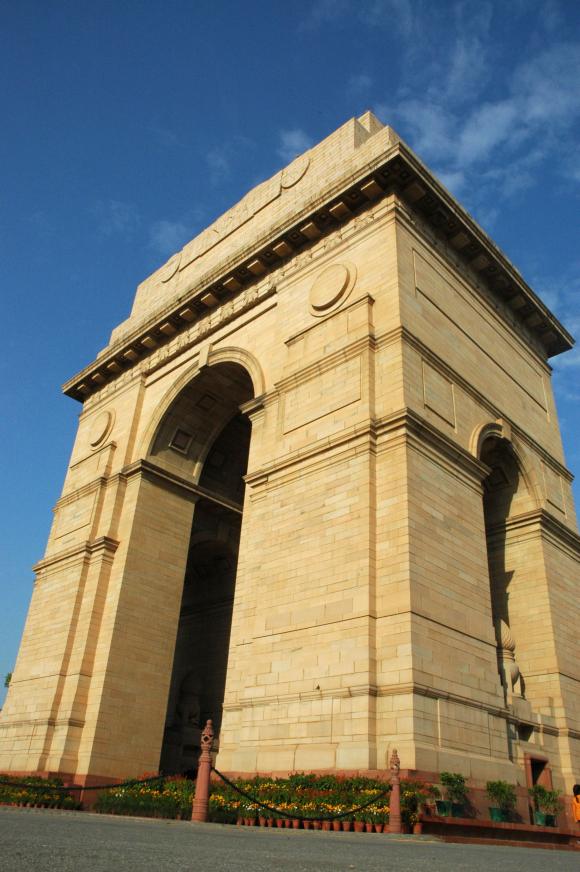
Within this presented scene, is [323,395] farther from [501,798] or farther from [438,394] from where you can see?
[501,798]

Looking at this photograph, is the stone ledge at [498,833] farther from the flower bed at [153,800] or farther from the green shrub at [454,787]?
the flower bed at [153,800]

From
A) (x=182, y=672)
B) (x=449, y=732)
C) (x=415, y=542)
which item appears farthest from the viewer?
(x=182, y=672)

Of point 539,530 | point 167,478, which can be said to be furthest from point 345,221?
point 539,530

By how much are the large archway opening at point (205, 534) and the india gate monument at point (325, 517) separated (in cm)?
9

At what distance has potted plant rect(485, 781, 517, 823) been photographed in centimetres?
1181

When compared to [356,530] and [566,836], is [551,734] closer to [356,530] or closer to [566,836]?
[566,836]

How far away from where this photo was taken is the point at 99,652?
731 inches

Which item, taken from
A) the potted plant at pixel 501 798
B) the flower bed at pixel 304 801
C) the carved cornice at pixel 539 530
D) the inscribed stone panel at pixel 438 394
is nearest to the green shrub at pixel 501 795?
the potted plant at pixel 501 798

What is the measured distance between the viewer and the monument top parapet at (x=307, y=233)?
59.4 feet

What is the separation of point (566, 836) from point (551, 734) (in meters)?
2.24

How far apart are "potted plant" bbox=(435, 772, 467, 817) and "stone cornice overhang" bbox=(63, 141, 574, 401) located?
1337 centimetres

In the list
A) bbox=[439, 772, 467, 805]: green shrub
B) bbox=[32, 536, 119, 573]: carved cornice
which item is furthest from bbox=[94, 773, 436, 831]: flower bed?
bbox=[32, 536, 119, 573]: carved cornice

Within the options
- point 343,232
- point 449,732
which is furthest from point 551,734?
point 343,232

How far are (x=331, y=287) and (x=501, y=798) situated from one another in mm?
11795
